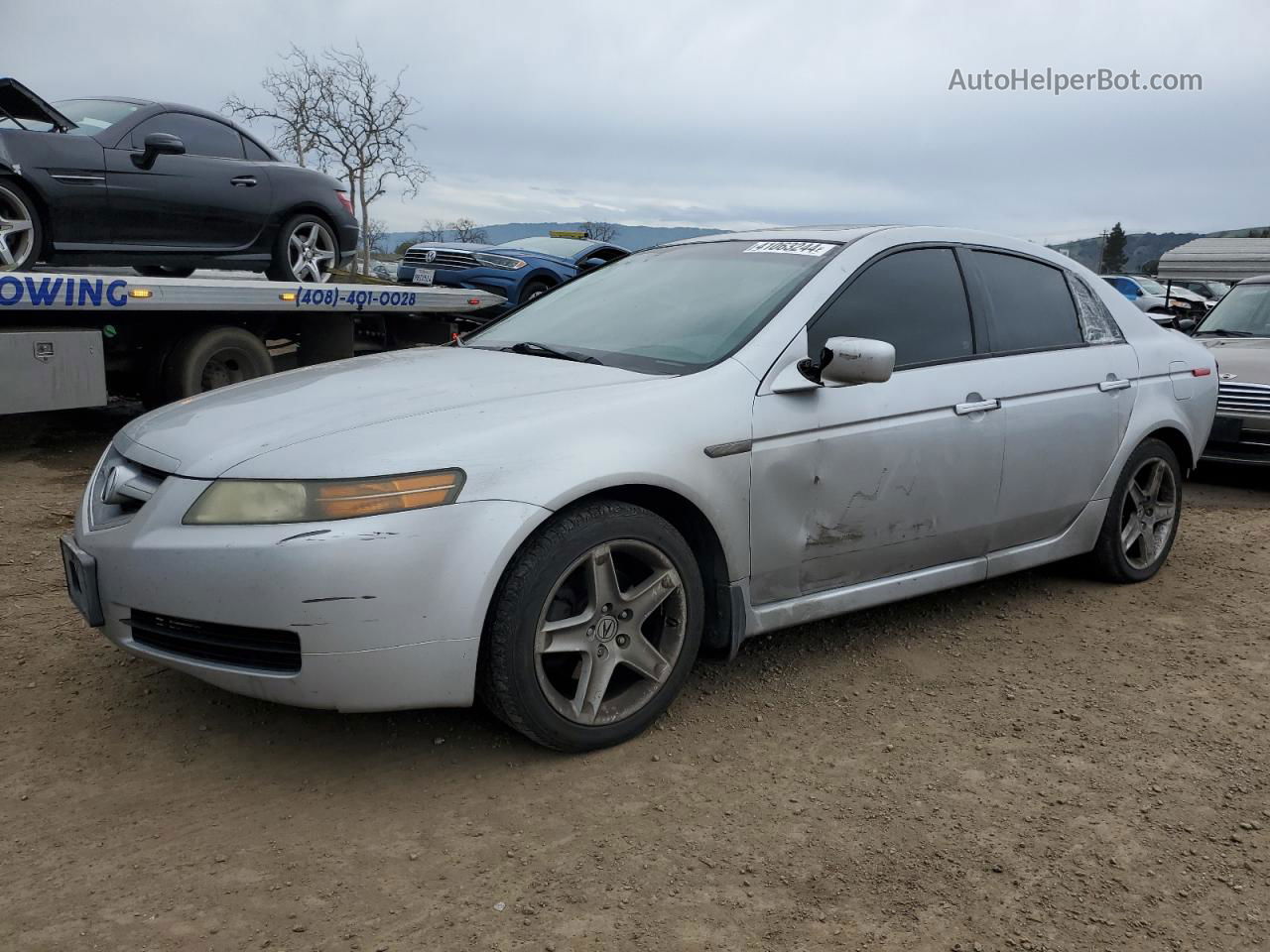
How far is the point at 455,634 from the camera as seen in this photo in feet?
9.05

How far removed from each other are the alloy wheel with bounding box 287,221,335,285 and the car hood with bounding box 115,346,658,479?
557 centimetres

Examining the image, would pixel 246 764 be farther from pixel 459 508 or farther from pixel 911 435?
pixel 911 435

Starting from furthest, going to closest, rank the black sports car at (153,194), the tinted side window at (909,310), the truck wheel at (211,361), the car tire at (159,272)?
the car tire at (159,272) < the truck wheel at (211,361) < the black sports car at (153,194) < the tinted side window at (909,310)

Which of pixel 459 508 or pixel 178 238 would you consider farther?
pixel 178 238

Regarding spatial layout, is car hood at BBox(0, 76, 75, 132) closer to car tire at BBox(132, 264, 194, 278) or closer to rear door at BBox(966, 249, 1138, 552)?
car tire at BBox(132, 264, 194, 278)

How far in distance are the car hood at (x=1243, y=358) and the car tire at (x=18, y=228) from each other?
7.68m

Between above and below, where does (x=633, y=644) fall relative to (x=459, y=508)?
below

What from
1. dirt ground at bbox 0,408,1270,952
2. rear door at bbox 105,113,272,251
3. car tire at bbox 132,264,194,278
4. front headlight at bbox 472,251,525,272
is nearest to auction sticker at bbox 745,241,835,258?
dirt ground at bbox 0,408,1270,952

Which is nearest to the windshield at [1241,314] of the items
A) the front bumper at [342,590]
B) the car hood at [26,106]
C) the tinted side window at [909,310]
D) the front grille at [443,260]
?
the tinted side window at [909,310]

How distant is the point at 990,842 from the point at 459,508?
1.56 metres

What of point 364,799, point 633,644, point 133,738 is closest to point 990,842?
point 633,644

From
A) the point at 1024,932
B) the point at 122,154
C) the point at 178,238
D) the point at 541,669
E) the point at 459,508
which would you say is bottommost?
the point at 1024,932

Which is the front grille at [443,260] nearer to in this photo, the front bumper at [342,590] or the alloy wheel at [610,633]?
the alloy wheel at [610,633]

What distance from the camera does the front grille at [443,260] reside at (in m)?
12.4
